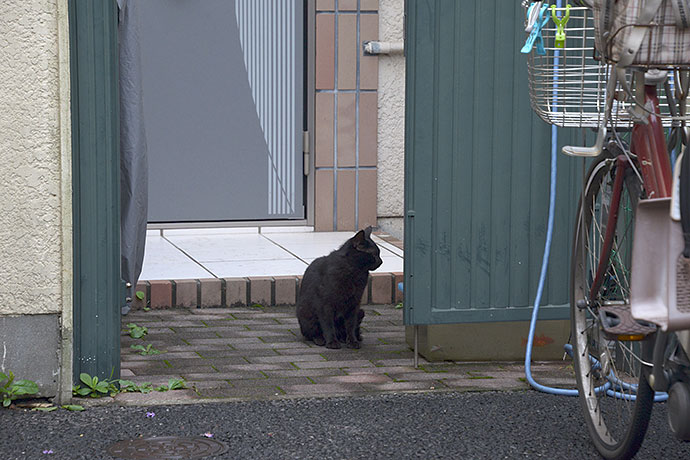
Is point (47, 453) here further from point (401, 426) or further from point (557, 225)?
point (557, 225)

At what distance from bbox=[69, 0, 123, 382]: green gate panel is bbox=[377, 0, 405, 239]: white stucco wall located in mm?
3769

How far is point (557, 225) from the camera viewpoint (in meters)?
4.64

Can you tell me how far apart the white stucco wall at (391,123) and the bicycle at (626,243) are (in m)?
3.90

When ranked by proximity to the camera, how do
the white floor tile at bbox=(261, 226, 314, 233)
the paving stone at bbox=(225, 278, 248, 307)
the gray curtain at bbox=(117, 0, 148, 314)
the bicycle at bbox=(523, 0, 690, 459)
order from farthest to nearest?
the white floor tile at bbox=(261, 226, 314, 233), the paving stone at bbox=(225, 278, 248, 307), the gray curtain at bbox=(117, 0, 148, 314), the bicycle at bbox=(523, 0, 690, 459)

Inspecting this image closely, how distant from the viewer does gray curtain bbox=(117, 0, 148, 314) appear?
495cm

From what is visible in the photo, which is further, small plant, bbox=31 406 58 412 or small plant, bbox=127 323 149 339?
small plant, bbox=127 323 149 339

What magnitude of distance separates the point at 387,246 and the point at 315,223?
74 centimetres

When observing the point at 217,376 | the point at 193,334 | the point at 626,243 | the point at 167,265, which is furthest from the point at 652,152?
the point at 167,265

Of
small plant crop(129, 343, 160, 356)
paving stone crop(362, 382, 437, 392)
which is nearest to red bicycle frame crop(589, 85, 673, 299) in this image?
paving stone crop(362, 382, 437, 392)

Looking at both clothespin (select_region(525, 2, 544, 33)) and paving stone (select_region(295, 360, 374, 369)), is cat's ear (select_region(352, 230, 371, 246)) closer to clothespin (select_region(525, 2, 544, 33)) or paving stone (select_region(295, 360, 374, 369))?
paving stone (select_region(295, 360, 374, 369))

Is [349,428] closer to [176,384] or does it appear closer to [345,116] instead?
[176,384]

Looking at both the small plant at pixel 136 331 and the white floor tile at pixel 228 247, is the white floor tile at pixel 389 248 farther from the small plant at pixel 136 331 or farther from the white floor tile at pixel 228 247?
the small plant at pixel 136 331

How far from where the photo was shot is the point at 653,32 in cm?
263

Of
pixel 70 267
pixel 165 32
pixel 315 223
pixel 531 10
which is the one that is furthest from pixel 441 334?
pixel 165 32
